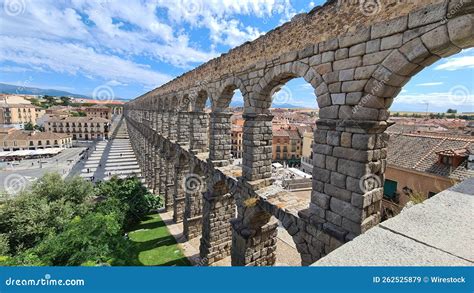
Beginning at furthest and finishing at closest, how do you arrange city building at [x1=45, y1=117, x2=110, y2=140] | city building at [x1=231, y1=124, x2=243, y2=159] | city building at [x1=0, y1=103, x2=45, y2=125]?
city building at [x1=0, y1=103, x2=45, y2=125], city building at [x1=45, y1=117, x2=110, y2=140], city building at [x1=231, y1=124, x2=243, y2=159]

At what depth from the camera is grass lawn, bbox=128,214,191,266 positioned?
38.5 ft

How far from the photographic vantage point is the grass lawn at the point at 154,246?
38.5 ft

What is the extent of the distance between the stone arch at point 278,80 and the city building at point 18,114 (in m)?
71.7

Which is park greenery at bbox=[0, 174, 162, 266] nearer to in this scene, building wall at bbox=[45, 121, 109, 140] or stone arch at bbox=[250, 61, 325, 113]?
stone arch at bbox=[250, 61, 325, 113]

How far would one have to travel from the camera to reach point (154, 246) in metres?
13.1

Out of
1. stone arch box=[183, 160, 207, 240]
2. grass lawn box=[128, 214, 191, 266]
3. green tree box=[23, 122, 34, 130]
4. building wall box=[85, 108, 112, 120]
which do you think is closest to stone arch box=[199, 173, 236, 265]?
grass lawn box=[128, 214, 191, 266]

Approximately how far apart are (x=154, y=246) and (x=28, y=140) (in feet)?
143

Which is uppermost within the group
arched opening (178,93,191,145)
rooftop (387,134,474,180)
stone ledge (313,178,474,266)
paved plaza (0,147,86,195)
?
arched opening (178,93,191,145)

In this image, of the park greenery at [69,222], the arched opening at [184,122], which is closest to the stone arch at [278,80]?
the park greenery at [69,222]

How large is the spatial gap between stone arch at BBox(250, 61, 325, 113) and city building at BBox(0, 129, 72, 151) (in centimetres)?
5039

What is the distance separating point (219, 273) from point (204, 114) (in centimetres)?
1013

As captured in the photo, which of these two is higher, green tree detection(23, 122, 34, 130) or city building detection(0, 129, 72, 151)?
green tree detection(23, 122, 34, 130)

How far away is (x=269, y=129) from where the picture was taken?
24.5 feet

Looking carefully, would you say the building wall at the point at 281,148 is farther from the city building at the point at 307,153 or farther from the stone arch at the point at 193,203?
the stone arch at the point at 193,203
